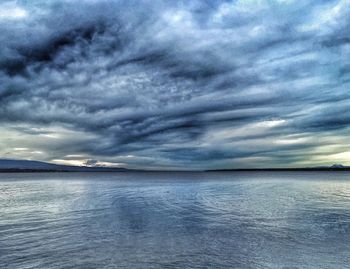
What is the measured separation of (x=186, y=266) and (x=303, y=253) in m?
6.23

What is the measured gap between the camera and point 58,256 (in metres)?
14.4

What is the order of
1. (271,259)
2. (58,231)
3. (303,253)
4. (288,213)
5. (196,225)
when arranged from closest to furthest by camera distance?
(271,259), (303,253), (58,231), (196,225), (288,213)

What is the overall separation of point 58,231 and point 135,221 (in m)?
6.21

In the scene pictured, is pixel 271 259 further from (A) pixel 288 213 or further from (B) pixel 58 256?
(A) pixel 288 213

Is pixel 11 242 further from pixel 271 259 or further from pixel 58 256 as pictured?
pixel 271 259

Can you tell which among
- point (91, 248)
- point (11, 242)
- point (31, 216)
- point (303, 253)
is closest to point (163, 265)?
point (91, 248)

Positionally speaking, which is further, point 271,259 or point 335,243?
point 335,243

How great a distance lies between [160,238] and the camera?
59.8 ft

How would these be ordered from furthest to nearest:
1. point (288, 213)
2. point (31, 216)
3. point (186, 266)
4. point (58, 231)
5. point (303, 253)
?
point (288, 213)
point (31, 216)
point (58, 231)
point (303, 253)
point (186, 266)

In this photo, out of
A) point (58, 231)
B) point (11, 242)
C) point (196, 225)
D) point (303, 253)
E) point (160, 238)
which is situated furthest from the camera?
point (196, 225)

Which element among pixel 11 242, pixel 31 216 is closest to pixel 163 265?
pixel 11 242

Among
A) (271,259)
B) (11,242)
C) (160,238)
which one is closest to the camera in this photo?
(271,259)

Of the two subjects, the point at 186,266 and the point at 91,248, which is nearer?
the point at 186,266

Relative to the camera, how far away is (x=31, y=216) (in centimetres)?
2642
